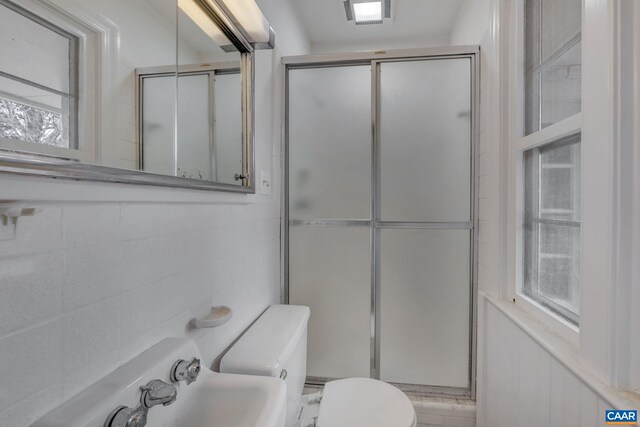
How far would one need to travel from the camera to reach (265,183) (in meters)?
1.51

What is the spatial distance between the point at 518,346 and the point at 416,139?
42.2 inches

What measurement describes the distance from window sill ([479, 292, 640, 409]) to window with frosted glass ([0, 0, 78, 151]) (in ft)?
3.90

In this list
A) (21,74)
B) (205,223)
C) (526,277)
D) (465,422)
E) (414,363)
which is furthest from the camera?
(414,363)

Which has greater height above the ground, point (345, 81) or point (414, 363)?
point (345, 81)

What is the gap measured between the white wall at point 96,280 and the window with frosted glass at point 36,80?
3.2 inches

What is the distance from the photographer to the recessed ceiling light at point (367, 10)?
194cm

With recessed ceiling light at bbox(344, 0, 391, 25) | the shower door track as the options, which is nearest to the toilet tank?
the shower door track

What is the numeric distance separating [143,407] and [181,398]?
148mm

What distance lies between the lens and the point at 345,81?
177cm

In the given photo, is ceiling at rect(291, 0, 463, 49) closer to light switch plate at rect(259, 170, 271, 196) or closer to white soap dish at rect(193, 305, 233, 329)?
light switch plate at rect(259, 170, 271, 196)

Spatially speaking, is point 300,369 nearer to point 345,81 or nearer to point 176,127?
point 176,127

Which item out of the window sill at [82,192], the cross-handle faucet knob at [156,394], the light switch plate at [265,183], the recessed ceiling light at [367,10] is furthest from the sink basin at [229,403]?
the recessed ceiling light at [367,10]

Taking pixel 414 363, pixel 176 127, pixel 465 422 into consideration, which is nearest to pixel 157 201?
pixel 176 127

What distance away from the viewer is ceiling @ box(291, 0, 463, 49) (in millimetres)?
2072
